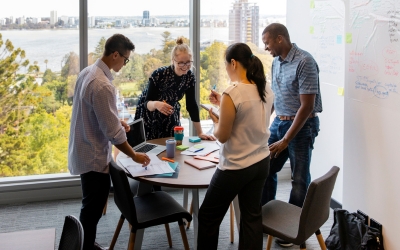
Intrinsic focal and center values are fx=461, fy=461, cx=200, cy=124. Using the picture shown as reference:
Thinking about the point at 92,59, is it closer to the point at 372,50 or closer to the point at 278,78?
the point at 278,78

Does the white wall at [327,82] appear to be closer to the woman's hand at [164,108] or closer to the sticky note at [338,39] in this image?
the sticky note at [338,39]

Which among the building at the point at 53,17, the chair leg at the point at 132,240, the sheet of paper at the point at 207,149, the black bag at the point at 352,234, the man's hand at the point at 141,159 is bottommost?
the black bag at the point at 352,234

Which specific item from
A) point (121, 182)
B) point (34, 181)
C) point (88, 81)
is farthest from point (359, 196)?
point (34, 181)

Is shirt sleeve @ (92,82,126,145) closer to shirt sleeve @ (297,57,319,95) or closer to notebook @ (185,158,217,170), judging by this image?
notebook @ (185,158,217,170)

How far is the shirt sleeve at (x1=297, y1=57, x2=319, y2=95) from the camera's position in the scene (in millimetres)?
3146

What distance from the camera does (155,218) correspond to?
9.11ft

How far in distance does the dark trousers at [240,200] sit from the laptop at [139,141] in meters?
0.78

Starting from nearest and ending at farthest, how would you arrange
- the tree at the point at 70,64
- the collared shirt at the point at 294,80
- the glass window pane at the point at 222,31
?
the collared shirt at the point at 294,80 < the tree at the point at 70,64 < the glass window pane at the point at 222,31

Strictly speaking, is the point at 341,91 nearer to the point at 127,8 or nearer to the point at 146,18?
the point at 146,18

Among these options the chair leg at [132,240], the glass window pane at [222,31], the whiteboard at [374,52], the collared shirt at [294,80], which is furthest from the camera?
the glass window pane at [222,31]

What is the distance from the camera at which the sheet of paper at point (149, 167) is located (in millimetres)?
2804

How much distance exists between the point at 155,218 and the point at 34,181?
2042 mm

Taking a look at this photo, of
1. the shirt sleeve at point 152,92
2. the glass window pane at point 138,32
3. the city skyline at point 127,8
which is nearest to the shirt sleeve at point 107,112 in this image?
the shirt sleeve at point 152,92

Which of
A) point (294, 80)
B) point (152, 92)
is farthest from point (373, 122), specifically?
point (152, 92)
